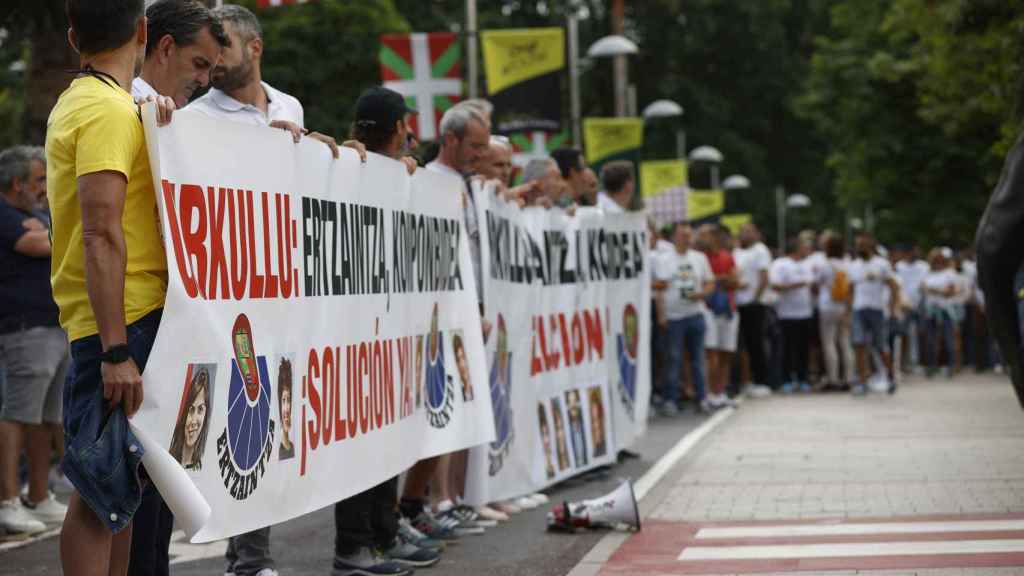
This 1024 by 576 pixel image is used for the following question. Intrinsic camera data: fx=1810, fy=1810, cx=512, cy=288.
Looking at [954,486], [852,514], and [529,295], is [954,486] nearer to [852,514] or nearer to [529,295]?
[852,514]

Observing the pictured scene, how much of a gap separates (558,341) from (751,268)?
12.8 metres

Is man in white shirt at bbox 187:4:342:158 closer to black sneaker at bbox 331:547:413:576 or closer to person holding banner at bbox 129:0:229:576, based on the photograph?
person holding banner at bbox 129:0:229:576

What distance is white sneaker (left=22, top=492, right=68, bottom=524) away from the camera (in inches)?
389

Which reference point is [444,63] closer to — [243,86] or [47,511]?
[47,511]

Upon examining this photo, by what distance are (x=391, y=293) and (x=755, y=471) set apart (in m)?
5.55

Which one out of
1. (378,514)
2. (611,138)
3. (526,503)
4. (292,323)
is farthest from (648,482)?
(611,138)

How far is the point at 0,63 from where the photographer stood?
136ft

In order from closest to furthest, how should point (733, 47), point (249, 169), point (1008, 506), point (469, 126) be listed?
point (249, 169)
point (469, 126)
point (1008, 506)
point (733, 47)

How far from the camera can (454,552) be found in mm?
8695

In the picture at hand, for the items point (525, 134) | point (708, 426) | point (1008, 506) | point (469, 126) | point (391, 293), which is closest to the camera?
point (391, 293)

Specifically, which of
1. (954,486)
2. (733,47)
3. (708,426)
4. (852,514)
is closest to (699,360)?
(708,426)

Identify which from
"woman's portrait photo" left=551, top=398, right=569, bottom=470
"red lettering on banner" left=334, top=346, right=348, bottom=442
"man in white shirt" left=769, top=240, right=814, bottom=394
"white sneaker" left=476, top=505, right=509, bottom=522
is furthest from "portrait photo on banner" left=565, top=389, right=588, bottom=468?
"man in white shirt" left=769, top=240, right=814, bottom=394

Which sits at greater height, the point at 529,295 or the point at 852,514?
the point at 529,295

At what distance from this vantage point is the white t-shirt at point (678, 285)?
63.4 ft
